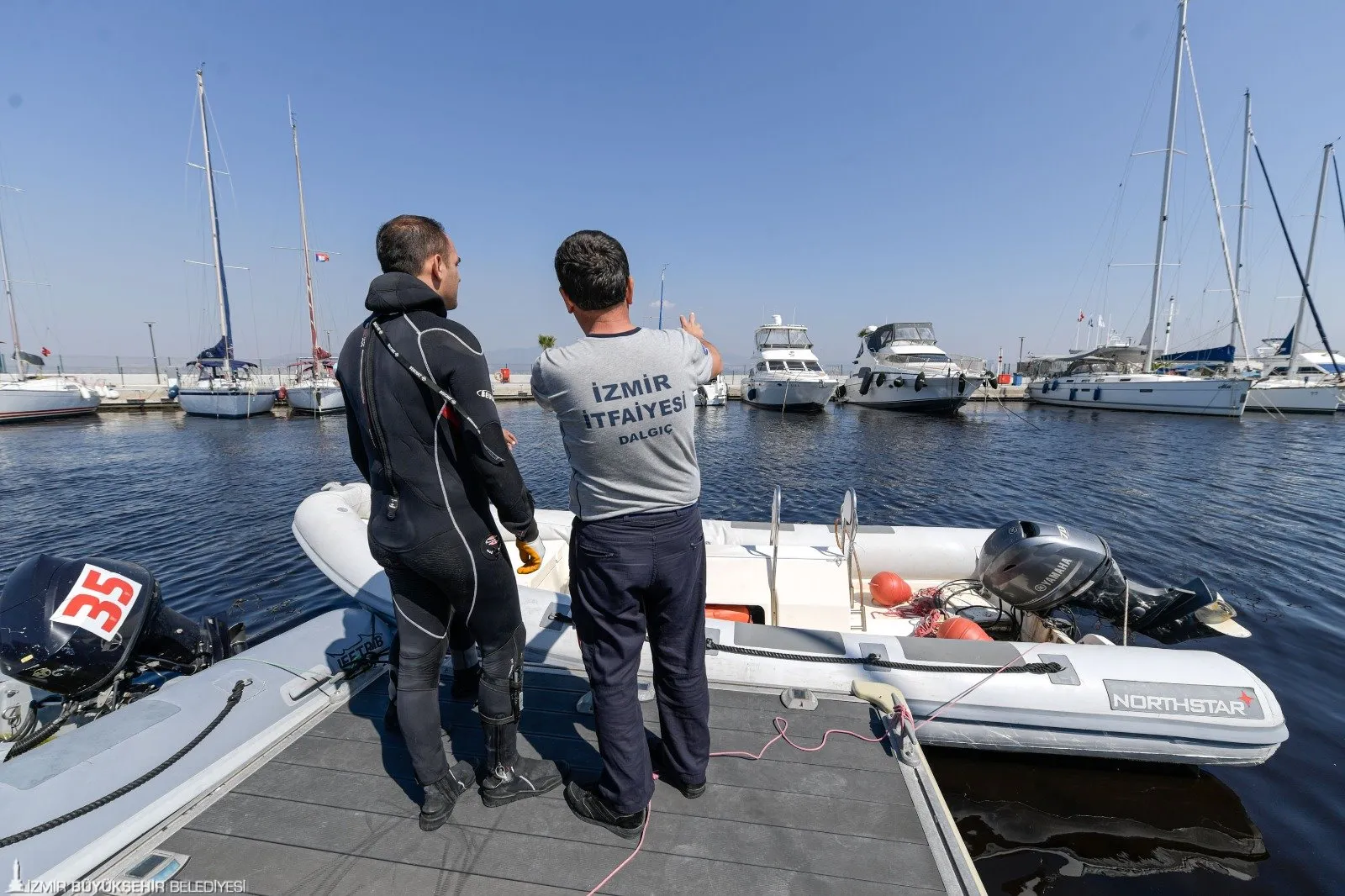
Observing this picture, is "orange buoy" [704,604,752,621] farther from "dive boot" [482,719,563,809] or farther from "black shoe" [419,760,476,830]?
"black shoe" [419,760,476,830]

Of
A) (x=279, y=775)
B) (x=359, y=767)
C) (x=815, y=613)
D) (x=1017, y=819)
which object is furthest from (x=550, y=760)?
(x=1017, y=819)

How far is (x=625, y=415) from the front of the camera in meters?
1.84

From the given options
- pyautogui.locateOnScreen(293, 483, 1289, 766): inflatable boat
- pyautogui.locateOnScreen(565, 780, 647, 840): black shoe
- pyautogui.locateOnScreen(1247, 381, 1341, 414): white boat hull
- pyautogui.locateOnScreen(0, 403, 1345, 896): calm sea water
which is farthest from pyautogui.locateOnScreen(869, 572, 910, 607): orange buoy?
pyautogui.locateOnScreen(1247, 381, 1341, 414): white boat hull

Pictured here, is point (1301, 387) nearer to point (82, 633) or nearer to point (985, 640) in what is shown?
point (985, 640)

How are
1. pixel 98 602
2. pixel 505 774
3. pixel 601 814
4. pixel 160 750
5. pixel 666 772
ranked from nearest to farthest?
pixel 601 814
pixel 505 774
pixel 666 772
pixel 160 750
pixel 98 602

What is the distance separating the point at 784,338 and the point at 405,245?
3652 cm

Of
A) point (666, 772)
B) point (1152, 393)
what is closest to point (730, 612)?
point (666, 772)

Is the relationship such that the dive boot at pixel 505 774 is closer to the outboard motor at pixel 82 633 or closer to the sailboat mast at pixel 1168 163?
the outboard motor at pixel 82 633

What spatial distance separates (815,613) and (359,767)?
10.3 ft

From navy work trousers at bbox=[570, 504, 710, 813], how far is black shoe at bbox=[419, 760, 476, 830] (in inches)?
23.4

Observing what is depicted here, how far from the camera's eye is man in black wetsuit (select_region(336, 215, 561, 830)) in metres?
1.88

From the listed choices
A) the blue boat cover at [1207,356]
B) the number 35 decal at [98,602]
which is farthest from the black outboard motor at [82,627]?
the blue boat cover at [1207,356]

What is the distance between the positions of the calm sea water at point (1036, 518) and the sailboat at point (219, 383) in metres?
1.28

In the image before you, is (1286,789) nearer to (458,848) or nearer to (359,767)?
(458,848)
